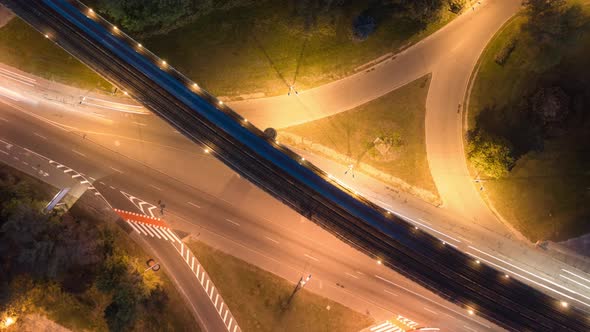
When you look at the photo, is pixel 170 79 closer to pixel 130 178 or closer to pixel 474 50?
pixel 130 178

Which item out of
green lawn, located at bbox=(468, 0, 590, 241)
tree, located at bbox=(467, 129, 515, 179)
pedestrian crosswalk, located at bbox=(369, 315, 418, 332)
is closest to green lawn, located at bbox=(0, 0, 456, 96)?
green lawn, located at bbox=(468, 0, 590, 241)

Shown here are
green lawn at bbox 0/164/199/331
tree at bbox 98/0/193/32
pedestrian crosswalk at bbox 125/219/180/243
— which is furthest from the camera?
pedestrian crosswalk at bbox 125/219/180/243

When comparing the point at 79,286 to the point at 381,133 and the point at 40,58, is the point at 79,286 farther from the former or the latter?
the point at 381,133

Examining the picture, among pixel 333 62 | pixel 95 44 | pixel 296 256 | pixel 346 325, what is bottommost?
pixel 346 325

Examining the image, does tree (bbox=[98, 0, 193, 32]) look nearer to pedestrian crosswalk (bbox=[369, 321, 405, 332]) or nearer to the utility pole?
the utility pole

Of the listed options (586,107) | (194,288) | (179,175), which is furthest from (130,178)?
(586,107)

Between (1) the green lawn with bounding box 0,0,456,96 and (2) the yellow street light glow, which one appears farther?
(1) the green lawn with bounding box 0,0,456,96

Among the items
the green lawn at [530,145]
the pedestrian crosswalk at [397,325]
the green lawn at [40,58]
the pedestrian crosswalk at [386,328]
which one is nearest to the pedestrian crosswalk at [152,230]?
the green lawn at [40,58]
